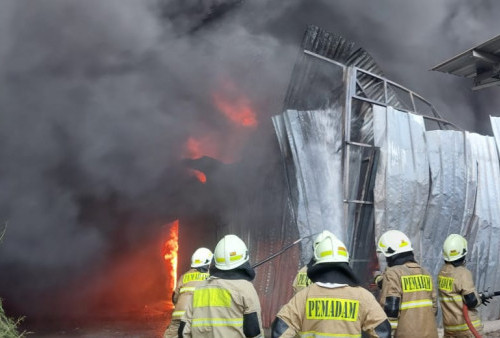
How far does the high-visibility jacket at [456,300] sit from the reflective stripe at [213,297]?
2.49m

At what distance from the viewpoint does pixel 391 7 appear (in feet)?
36.6

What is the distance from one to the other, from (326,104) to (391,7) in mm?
6227

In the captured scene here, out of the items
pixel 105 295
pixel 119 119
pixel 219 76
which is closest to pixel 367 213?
pixel 219 76

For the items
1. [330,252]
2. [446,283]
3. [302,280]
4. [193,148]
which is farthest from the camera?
[193,148]

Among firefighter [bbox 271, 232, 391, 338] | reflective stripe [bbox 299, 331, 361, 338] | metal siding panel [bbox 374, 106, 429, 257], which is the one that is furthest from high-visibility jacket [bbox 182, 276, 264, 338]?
metal siding panel [bbox 374, 106, 429, 257]

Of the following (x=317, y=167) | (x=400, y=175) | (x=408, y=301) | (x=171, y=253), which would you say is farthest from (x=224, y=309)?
(x=171, y=253)

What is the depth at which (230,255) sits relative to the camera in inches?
128

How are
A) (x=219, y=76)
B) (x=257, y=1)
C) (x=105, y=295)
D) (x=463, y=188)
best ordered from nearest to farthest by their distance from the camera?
(x=463, y=188)
(x=219, y=76)
(x=257, y=1)
(x=105, y=295)

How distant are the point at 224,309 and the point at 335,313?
893 mm

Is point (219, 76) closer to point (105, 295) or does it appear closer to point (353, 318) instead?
point (353, 318)

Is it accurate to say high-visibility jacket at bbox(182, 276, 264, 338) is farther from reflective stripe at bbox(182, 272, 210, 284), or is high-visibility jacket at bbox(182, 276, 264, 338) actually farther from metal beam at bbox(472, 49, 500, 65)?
metal beam at bbox(472, 49, 500, 65)

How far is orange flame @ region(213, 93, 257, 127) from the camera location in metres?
7.02

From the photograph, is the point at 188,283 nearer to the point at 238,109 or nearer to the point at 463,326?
the point at 463,326

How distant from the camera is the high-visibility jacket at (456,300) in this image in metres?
4.27
